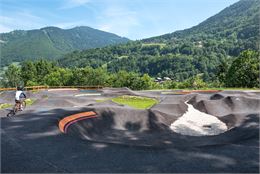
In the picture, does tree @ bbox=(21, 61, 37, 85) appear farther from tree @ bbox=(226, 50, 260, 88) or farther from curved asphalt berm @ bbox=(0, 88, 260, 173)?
curved asphalt berm @ bbox=(0, 88, 260, 173)

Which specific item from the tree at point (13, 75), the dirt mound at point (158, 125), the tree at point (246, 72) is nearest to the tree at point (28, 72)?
the tree at point (13, 75)

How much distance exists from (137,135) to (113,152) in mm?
9861

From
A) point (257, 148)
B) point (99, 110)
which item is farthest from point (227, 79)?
point (257, 148)

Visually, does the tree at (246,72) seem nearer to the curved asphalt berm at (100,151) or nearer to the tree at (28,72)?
the curved asphalt berm at (100,151)

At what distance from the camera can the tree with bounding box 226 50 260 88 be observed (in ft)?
266

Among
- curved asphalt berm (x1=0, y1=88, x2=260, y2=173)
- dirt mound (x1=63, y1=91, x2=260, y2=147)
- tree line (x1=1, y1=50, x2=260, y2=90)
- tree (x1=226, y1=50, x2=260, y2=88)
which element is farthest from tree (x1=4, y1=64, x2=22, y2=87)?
curved asphalt berm (x1=0, y1=88, x2=260, y2=173)

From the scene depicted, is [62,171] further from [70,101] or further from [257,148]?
[70,101]

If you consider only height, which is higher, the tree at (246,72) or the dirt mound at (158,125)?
the tree at (246,72)

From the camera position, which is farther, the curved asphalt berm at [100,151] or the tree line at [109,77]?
the tree line at [109,77]

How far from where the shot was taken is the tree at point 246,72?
3187 inches

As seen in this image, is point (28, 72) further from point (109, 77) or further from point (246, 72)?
point (246, 72)

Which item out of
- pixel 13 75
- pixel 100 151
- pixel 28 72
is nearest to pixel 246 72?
pixel 100 151

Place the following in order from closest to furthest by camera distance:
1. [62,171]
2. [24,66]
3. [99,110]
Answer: [62,171] < [99,110] < [24,66]

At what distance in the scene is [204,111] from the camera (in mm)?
31750
